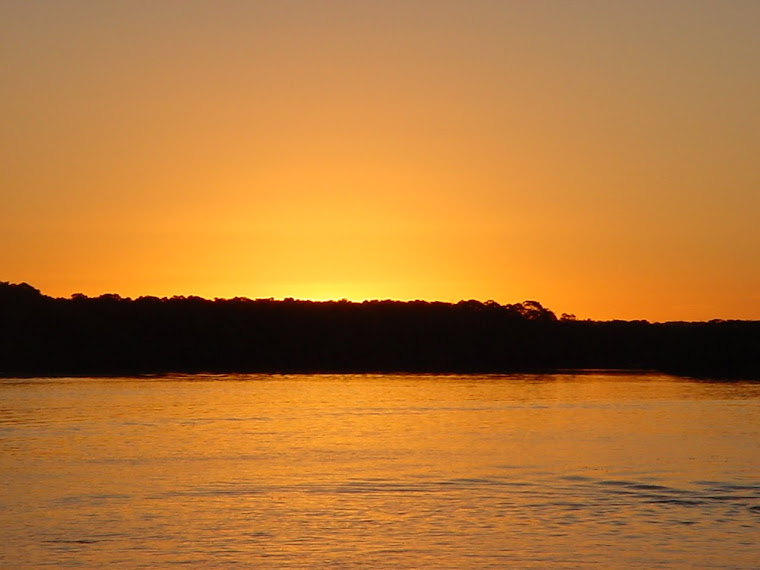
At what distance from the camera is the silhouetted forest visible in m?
115

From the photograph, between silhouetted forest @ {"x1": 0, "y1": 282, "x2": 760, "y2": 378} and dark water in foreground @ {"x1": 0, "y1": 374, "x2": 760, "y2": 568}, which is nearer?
dark water in foreground @ {"x1": 0, "y1": 374, "x2": 760, "y2": 568}

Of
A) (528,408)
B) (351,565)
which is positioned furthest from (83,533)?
(528,408)

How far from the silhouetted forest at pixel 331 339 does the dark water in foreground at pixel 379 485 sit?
55.8 m

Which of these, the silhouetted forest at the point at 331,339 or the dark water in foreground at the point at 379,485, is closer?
the dark water in foreground at the point at 379,485

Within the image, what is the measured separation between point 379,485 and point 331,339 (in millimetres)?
94260

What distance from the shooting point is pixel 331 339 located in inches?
4921

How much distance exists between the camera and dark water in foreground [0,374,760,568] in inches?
888

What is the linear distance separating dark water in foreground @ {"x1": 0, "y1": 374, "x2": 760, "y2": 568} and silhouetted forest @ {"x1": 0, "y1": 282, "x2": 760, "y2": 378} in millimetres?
55803

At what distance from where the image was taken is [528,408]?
192 ft

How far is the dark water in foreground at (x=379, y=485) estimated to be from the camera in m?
22.6

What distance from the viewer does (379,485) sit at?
101 ft

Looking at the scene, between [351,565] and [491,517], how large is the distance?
226 inches

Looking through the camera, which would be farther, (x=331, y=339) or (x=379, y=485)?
(x=331, y=339)

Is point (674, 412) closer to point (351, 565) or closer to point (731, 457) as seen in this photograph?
point (731, 457)
